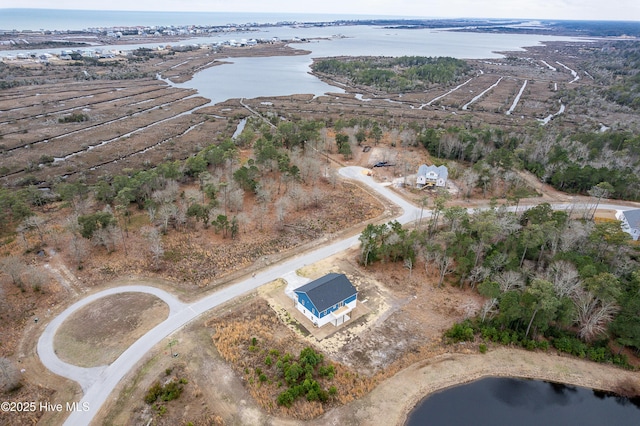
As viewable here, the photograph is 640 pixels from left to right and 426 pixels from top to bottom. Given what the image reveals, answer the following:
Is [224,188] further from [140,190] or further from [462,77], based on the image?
[462,77]

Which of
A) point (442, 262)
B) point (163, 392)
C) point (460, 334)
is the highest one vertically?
point (442, 262)

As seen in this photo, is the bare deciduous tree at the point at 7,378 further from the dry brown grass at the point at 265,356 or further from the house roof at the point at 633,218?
the house roof at the point at 633,218

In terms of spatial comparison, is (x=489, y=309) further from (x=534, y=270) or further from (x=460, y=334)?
(x=534, y=270)

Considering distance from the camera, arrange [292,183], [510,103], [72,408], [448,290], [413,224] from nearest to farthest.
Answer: [72,408], [448,290], [413,224], [292,183], [510,103]

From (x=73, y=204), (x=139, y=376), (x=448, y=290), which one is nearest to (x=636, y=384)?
(x=448, y=290)

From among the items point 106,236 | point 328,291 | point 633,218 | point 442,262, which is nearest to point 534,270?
point 442,262

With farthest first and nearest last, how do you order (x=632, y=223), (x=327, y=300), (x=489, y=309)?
(x=632, y=223) < (x=489, y=309) < (x=327, y=300)

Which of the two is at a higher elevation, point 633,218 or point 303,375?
point 633,218

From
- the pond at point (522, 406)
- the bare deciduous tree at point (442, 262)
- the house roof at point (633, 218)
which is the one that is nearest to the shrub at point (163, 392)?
the pond at point (522, 406)
